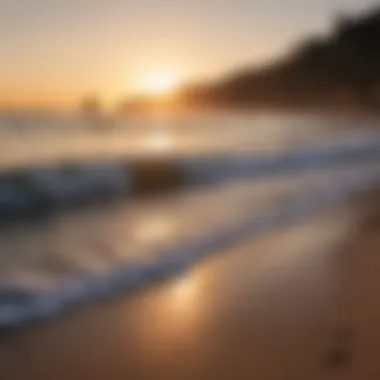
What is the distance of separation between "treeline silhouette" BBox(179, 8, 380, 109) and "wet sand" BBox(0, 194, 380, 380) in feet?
7.23

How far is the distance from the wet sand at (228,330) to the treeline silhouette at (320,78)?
7.23 feet

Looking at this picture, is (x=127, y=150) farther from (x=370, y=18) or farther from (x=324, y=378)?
(x=370, y=18)

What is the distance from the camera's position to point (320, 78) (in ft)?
12.1

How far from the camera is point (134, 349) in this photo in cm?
57

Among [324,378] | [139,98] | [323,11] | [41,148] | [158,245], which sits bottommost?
[324,378]

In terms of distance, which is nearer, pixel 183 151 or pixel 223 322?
pixel 223 322

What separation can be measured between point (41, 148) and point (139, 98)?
0.91 meters

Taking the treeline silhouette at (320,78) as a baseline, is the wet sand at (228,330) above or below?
below

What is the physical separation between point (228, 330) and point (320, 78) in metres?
3.16

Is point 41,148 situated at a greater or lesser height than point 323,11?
lesser

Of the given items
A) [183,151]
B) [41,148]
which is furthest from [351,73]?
[41,148]

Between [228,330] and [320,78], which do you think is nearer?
[228,330]

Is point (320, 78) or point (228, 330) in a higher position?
point (320, 78)

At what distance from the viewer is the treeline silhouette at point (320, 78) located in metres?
3.15
